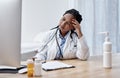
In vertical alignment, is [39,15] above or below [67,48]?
above

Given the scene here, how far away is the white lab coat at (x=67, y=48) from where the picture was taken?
2.13 m

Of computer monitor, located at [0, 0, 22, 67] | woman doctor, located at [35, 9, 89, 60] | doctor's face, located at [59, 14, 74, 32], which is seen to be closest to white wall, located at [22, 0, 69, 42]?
woman doctor, located at [35, 9, 89, 60]

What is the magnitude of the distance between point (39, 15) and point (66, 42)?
127 cm

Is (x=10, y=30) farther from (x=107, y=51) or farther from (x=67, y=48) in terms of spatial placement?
(x=67, y=48)

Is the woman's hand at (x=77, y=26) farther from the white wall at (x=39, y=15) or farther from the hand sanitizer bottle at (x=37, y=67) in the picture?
the white wall at (x=39, y=15)

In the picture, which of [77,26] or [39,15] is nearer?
[77,26]

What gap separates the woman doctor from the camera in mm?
2168

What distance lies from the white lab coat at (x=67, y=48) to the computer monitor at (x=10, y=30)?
Answer: 792 mm

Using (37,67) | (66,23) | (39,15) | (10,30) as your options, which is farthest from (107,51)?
(39,15)

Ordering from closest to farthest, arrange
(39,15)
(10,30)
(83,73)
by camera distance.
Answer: (10,30) < (83,73) < (39,15)

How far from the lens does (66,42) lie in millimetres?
2289

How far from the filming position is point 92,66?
1752mm

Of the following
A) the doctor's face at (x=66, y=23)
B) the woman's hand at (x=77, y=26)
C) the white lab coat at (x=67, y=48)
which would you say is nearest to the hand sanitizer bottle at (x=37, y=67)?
the white lab coat at (x=67, y=48)

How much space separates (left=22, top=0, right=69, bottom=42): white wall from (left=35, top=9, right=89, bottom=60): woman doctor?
1.06 m
